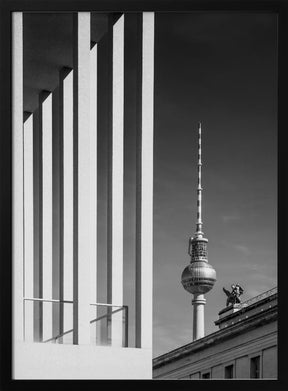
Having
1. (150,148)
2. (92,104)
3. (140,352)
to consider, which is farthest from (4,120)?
(92,104)

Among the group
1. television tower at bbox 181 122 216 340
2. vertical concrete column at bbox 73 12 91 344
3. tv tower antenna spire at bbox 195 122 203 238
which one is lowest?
vertical concrete column at bbox 73 12 91 344

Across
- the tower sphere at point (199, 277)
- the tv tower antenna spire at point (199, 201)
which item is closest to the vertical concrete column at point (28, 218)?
the tv tower antenna spire at point (199, 201)

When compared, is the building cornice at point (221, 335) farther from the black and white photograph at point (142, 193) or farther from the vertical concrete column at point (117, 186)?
the vertical concrete column at point (117, 186)

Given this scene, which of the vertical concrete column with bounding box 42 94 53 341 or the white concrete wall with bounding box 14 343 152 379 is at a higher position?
the vertical concrete column with bounding box 42 94 53 341

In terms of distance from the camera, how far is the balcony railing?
15.0 feet

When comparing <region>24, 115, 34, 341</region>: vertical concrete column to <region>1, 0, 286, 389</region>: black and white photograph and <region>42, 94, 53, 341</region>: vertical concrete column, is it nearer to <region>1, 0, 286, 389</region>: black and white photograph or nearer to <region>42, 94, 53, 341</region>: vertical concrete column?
<region>1, 0, 286, 389</region>: black and white photograph

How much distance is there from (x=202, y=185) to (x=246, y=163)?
2.90 metres

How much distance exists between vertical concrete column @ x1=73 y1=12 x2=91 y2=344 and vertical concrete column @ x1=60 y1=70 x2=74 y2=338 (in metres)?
0.43

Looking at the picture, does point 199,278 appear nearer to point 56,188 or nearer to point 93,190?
point 56,188

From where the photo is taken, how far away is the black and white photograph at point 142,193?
172 inches

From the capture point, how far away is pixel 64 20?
17.0 feet

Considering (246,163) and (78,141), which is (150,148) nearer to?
(78,141)

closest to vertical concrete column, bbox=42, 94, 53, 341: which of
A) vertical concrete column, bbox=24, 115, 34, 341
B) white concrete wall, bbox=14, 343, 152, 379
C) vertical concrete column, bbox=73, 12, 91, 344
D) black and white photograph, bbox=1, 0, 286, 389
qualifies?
black and white photograph, bbox=1, 0, 286, 389

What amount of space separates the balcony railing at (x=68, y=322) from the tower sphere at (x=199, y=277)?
149 feet
